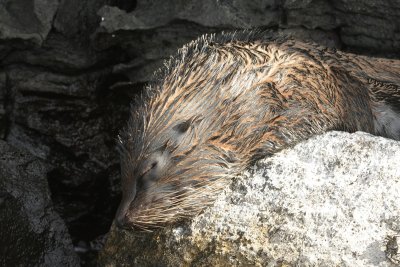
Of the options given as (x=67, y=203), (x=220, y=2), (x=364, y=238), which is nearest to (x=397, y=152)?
(x=364, y=238)

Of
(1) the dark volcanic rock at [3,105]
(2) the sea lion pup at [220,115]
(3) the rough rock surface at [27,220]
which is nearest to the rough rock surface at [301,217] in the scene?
(2) the sea lion pup at [220,115]

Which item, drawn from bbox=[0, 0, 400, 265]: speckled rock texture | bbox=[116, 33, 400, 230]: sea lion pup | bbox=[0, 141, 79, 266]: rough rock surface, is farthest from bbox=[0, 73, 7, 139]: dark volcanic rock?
bbox=[116, 33, 400, 230]: sea lion pup

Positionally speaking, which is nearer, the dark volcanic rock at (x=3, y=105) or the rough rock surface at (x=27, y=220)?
the rough rock surface at (x=27, y=220)

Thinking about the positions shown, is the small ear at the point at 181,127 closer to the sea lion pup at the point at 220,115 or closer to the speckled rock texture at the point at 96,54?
the sea lion pup at the point at 220,115

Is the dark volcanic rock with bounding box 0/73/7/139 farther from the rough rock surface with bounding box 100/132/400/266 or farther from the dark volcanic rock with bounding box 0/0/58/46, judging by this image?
the rough rock surface with bounding box 100/132/400/266

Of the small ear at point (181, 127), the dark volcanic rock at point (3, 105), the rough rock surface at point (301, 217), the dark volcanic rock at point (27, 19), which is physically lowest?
the dark volcanic rock at point (3, 105)

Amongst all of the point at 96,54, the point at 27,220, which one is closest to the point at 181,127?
the point at 27,220

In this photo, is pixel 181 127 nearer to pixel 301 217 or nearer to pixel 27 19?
pixel 301 217
